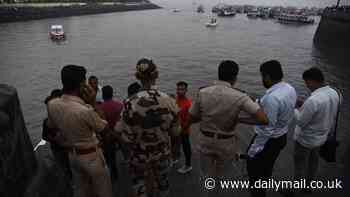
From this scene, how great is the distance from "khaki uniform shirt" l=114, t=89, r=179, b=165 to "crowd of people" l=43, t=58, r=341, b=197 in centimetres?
1

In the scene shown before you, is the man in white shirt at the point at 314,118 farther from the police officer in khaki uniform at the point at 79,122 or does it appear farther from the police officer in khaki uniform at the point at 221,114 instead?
the police officer in khaki uniform at the point at 79,122

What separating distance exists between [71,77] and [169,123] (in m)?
1.17

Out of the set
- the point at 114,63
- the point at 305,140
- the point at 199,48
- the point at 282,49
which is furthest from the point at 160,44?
the point at 305,140

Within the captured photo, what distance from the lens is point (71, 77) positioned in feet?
9.15

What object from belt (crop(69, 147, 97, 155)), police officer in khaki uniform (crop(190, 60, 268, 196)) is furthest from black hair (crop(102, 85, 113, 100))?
police officer in khaki uniform (crop(190, 60, 268, 196))

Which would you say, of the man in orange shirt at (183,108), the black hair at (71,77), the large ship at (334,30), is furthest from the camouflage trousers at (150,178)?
the large ship at (334,30)

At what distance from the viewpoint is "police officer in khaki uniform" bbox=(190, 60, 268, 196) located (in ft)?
8.95

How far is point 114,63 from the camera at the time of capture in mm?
25250

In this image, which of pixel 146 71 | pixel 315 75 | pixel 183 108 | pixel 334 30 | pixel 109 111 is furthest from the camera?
pixel 334 30

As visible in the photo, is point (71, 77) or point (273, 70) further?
point (273, 70)

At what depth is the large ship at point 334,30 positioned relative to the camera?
31.9 metres

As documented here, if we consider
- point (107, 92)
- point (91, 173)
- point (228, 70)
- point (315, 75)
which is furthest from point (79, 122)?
point (315, 75)

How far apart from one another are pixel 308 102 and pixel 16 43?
37818 millimetres

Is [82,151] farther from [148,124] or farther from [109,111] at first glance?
[109,111]
